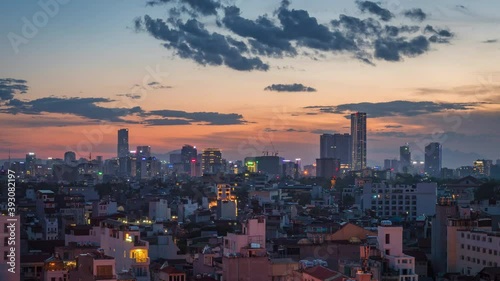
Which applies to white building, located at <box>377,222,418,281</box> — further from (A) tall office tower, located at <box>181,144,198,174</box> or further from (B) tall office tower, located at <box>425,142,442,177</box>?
(A) tall office tower, located at <box>181,144,198,174</box>

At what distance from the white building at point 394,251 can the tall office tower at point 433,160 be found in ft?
241

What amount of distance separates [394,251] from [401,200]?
32.0 metres

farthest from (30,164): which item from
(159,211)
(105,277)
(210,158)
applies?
(105,277)

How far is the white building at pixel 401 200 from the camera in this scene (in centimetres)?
5203

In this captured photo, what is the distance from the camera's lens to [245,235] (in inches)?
884

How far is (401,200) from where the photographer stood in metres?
53.5

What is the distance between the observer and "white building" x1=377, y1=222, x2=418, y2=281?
68.8 ft

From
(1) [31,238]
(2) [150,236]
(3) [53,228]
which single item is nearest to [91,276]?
(2) [150,236]

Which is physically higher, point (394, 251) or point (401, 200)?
point (394, 251)

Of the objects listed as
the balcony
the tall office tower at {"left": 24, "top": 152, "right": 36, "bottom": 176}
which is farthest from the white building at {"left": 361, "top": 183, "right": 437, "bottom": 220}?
the tall office tower at {"left": 24, "top": 152, "right": 36, "bottom": 176}

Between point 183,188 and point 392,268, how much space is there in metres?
62.8

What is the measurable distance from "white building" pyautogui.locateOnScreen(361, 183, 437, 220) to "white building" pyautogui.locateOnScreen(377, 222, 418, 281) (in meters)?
28.6

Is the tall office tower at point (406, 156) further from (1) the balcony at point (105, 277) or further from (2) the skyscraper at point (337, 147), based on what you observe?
(1) the balcony at point (105, 277)

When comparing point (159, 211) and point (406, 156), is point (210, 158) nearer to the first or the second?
point (406, 156)
